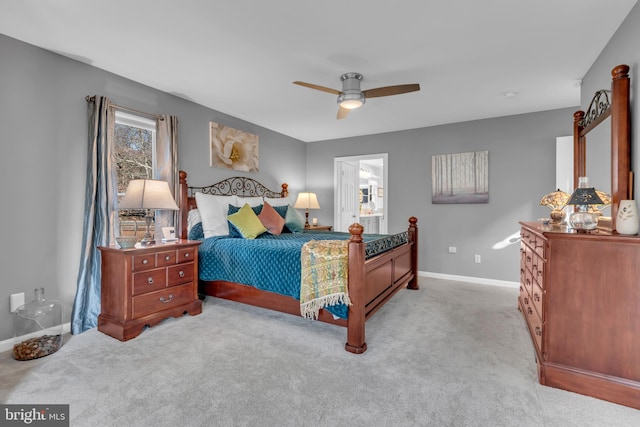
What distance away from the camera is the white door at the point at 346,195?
Answer: 6.03 metres

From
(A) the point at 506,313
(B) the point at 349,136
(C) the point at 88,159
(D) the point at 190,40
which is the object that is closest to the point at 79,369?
(C) the point at 88,159

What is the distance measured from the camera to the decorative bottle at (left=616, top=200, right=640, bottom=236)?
176 cm

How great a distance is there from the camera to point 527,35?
2389 mm

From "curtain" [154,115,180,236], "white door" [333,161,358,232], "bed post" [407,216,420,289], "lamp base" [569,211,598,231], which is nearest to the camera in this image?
"lamp base" [569,211,598,231]

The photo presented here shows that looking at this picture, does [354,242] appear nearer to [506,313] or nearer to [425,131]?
[506,313]

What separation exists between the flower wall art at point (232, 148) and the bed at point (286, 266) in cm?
32

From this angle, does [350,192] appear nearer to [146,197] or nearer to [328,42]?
[328,42]

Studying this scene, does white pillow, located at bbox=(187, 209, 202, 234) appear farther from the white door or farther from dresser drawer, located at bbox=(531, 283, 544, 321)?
dresser drawer, located at bbox=(531, 283, 544, 321)

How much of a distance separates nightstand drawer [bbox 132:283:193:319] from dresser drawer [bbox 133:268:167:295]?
50 mm

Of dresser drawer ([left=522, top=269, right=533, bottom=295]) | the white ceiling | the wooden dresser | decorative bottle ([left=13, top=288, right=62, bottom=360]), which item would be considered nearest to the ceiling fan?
the white ceiling

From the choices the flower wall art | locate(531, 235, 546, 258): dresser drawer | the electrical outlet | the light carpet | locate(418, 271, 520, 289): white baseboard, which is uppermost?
the flower wall art

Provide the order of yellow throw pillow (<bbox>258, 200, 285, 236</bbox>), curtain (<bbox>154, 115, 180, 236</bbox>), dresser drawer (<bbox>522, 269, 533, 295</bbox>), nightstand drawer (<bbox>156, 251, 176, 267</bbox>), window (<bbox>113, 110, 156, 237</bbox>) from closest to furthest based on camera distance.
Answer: dresser drawer (<bbox>522, 269, 533, 295</bbox>) → nightstand drawer (<bbox>156, 251, 176, 267</bbox>) → window (<bbox>113, 110, 156, 237</bbox>) → curtain (<bbox>154, 115, 180, 236</bbox>) → yellow throw pillow (<bbox>258, 200, 285, 236</bbox>)

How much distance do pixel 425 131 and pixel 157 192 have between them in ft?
13.6

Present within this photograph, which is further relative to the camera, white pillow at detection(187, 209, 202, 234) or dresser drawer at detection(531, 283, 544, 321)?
white pillow at detection(187, 209, 202, 234)
